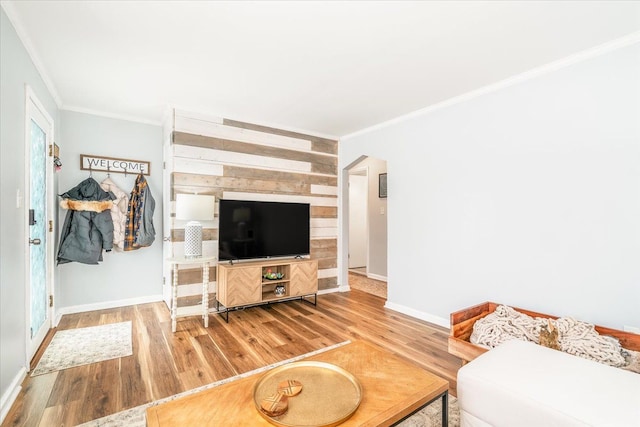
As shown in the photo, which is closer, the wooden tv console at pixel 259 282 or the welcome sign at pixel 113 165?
the wooden tv console at pixel 259 282

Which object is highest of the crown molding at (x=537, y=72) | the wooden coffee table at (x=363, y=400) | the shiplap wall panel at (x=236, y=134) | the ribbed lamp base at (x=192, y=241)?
the crown molding at (x=537, y=72)

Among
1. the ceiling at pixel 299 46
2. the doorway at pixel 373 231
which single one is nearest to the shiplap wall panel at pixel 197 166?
the ceiling at pixel 299 46

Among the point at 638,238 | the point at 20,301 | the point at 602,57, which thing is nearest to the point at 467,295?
the point at 638,238

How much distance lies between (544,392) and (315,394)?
3.05 ft

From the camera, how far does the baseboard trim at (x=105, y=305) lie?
3.59m

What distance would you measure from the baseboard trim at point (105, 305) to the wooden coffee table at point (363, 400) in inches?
121

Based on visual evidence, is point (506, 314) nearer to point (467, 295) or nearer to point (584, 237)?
point (467, 295)

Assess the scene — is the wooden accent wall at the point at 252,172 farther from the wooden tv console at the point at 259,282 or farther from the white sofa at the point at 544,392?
the white sofa at the point at 544,392

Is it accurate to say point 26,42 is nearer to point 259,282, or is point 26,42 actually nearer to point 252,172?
point 252,172

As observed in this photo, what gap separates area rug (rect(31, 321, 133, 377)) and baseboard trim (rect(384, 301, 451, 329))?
2814 millimetres

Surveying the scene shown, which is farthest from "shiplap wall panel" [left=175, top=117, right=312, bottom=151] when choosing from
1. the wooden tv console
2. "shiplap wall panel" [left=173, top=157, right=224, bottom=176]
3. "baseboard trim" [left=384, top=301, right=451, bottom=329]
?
"baseboard trim" [left=384, top=301, right=451, bottom=329]

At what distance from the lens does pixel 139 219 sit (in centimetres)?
380

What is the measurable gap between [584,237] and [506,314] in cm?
83

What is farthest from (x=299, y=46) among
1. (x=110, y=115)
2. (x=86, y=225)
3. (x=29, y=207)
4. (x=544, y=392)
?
(x=86, y=225)
